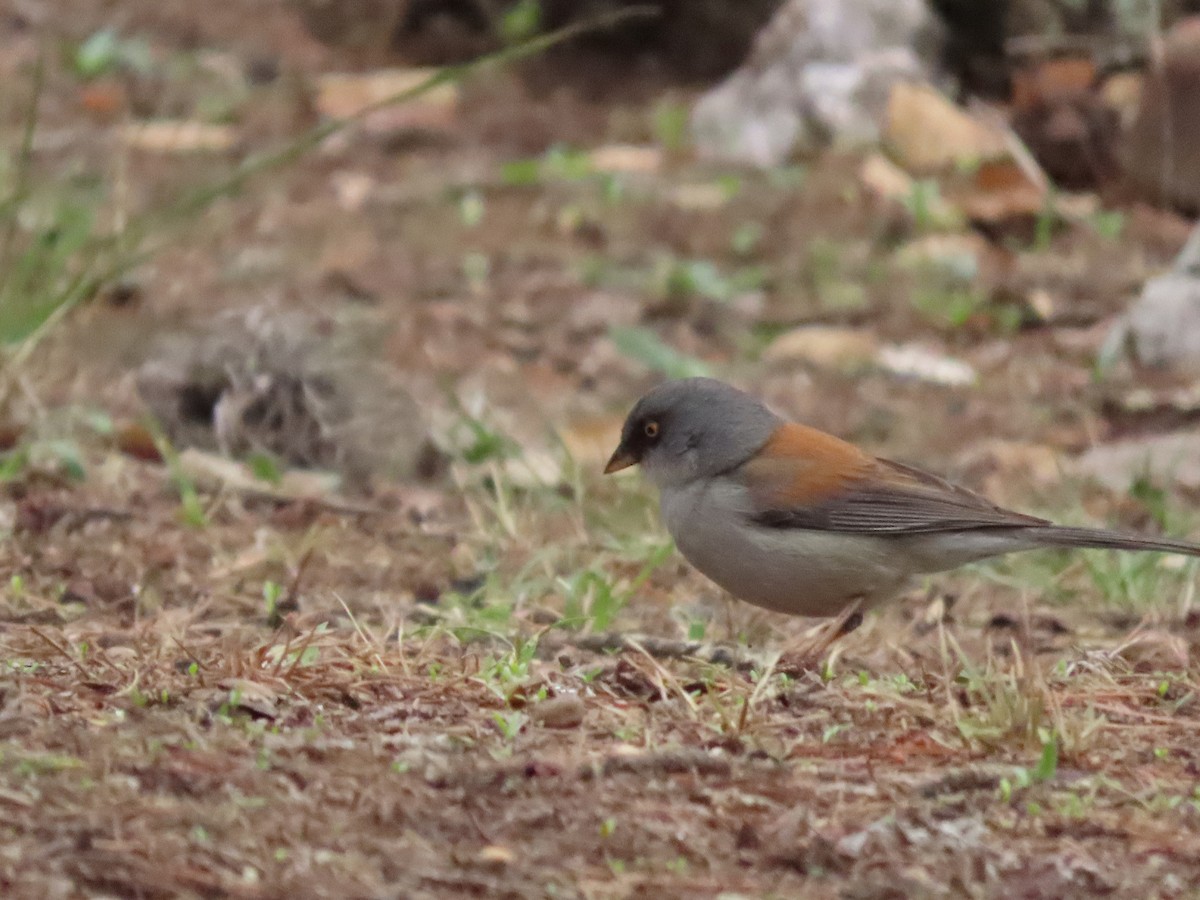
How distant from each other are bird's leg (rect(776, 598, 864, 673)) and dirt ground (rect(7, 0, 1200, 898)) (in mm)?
87

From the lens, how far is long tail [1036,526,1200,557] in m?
4.68

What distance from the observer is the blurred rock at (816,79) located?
10.8 metres

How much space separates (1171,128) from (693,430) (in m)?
5.63

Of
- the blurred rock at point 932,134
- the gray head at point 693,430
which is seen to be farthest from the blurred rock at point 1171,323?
the gray head at point 693,430

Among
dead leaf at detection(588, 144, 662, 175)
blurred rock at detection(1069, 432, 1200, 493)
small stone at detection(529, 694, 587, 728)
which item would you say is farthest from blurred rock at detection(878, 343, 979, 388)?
small stone at detection(529, 694, 587, 728)

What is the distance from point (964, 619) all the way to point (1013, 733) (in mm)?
1977

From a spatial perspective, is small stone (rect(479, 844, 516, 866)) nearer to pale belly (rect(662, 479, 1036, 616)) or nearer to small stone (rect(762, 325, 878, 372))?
pale belly (rect(662, 479, 1036, 616))

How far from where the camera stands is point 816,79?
1091cm

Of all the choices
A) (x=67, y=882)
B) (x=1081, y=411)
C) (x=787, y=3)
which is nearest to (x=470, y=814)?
(x=67, y=882)

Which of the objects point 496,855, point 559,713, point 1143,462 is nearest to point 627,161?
point 1143,462

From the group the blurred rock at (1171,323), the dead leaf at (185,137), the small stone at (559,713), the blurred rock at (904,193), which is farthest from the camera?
the dead leaf at (185,137)

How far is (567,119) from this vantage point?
12.0 m

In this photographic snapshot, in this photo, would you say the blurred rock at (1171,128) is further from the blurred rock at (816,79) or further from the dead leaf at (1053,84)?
the blurred rock at (816,79)

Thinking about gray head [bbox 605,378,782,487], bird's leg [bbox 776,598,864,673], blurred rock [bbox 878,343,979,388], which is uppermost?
gray head [bbox 605,378,782,487]
